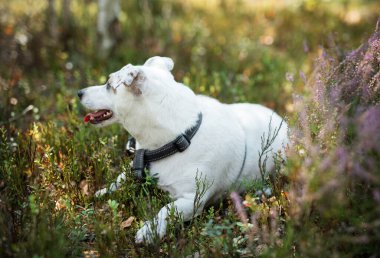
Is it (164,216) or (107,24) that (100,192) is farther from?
(107,24)

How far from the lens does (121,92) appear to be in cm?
329

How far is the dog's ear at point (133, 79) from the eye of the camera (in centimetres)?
312

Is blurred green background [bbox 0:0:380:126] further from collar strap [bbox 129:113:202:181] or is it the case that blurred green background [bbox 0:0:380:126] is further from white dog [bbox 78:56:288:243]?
collar strap [bbox 129:113:202:181]

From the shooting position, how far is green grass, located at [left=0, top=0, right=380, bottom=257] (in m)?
2.54

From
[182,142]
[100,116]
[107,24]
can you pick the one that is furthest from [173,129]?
[107,24]

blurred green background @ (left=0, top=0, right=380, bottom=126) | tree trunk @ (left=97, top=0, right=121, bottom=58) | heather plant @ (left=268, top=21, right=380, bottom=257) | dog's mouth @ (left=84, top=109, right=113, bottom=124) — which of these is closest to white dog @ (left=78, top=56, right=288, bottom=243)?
dog's mouth @ (left=84, top=109, right=113, bottom=124)

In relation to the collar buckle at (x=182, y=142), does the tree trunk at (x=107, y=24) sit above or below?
above

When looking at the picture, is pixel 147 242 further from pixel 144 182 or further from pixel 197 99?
pixel 197 99

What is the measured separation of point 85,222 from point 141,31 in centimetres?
484

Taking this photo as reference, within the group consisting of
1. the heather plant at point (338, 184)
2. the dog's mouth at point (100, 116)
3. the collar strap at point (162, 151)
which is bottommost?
the heather plant at point (338, 184)

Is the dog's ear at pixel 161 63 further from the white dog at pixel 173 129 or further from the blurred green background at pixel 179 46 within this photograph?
the blurred green background at pixel 179 46

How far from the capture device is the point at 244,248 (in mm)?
3031

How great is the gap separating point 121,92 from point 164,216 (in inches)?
36.5

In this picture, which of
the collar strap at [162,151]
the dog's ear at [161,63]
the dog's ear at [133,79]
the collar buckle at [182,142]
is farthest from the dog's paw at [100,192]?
the dog's ear at [161,63]
